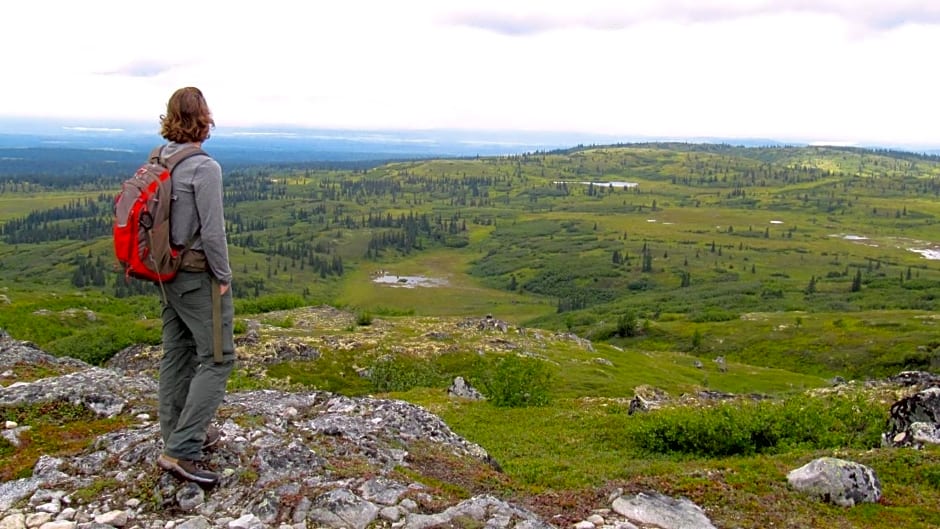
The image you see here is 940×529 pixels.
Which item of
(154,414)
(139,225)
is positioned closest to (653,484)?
(139,225)

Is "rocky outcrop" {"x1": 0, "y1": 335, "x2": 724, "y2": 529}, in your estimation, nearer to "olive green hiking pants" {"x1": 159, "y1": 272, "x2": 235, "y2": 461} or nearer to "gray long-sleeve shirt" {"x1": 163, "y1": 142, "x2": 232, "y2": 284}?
"olive green hiking pants" {"x1": 159, "y1": 272, "x2": 235, "y2": 461}

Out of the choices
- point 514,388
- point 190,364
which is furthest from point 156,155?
point 514,388

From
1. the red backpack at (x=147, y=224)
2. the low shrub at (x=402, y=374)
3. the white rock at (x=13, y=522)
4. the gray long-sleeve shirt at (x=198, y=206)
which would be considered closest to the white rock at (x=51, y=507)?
the white rock at (x=13, y=522)

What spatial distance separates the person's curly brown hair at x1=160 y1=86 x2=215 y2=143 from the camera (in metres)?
9.20

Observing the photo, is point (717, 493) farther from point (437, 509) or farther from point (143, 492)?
point (143, 492)

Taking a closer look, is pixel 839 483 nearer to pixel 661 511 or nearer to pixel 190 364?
pixel 661 511

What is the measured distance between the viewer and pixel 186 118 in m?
9.26

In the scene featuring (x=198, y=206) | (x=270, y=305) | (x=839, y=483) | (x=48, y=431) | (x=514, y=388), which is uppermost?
(x=198, y=206)

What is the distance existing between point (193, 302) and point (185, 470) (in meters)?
2.50

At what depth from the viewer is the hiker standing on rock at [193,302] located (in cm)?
908

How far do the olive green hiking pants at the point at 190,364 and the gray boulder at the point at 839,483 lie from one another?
9.73 meters

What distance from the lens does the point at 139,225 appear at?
8883mm

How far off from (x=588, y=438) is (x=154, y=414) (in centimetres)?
1186

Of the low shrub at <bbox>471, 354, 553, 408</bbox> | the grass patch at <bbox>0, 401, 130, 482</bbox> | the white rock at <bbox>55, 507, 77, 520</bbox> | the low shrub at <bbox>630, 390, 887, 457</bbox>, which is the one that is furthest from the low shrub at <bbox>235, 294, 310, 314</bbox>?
the white rock at <bbox>55, 507, 77, 520</bbox>
